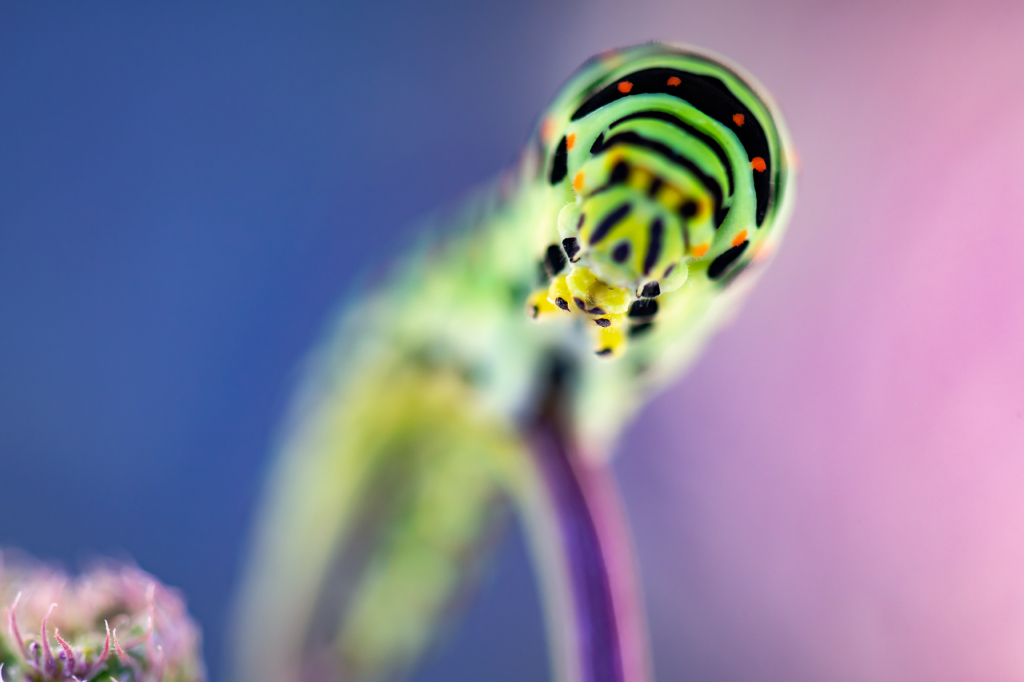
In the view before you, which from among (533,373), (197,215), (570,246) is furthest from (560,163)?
(197,215)

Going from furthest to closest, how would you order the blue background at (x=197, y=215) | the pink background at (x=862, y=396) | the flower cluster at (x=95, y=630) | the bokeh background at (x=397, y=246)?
the blue background at (x=197, y=215)
the bokeh background at (x=397, y=246)
the pink background at (x=862, y=396)
the flower cluster at (x=95, y=630)

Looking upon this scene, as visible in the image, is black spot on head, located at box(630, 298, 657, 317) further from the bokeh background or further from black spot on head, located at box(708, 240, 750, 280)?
the bokeh background

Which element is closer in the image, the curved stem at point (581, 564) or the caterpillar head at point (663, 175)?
the caterpillar head at point (663, 175)

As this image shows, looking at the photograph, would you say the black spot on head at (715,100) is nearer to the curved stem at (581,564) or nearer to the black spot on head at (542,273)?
the black spot on head at (542,273)

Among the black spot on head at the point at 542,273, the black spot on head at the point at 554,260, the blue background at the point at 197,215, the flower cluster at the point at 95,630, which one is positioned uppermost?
the blue background at the point at 197,215

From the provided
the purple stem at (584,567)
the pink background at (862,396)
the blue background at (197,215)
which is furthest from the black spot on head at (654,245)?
the blue background at (197,215)

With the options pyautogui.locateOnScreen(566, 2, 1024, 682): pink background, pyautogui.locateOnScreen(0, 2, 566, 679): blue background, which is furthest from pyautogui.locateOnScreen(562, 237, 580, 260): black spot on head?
pyautogui.locateOnScreen(0, 2, 566, 679): blue background
